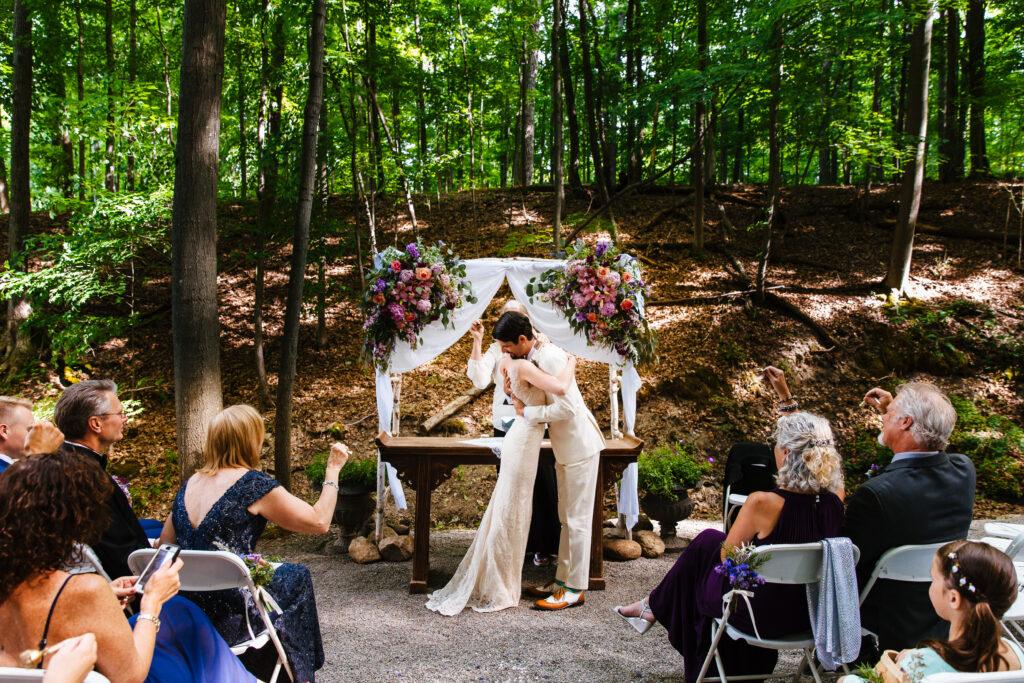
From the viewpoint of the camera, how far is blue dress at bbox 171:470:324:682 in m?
2.49

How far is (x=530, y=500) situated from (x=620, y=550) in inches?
53.6

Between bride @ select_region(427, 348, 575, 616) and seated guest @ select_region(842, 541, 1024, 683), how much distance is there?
2.50 meters

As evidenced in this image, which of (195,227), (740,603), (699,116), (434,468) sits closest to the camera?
(740,603)

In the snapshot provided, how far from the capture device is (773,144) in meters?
8.51

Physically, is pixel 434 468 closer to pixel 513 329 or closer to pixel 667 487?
pixel 513 329

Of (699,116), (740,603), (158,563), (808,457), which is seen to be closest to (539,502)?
(740,603)

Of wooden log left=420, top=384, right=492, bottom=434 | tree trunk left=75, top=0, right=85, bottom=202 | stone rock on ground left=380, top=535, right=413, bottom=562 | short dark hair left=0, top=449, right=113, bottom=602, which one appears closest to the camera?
short dark hair left=0, top=449, right=113, bottom=602

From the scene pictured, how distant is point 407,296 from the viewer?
4945 mm

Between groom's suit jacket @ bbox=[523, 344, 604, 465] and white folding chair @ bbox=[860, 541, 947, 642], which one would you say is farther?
groom's suit jacket @ bbox=[523, 344, 604, 465]

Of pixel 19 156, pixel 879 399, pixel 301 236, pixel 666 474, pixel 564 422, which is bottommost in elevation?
pixel 666 474

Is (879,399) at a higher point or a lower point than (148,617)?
higher

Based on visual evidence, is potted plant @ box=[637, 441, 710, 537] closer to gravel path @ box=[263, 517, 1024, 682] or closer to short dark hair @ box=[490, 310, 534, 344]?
gravel path @ box=[263, 517, 1024, 682]

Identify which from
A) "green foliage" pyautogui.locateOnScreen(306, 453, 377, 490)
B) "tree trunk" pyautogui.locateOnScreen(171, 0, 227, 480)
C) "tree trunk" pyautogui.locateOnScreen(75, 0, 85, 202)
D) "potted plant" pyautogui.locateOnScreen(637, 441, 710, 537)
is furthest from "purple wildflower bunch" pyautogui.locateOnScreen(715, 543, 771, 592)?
"tree trunk" pyautogui.locateOnScreen(75, 0, 85, 202)

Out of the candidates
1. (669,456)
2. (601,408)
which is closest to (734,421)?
(601,408)
